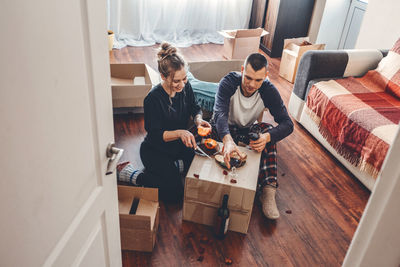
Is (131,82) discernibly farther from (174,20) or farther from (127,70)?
(174,20)

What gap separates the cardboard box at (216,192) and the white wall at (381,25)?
2.15 metres

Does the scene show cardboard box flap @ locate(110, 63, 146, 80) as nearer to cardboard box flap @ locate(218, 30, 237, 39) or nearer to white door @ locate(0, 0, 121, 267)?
cardboard box flap @ locate(218, 30, 237, 39)

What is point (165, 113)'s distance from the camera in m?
2.14

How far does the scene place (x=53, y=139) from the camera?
86 cm

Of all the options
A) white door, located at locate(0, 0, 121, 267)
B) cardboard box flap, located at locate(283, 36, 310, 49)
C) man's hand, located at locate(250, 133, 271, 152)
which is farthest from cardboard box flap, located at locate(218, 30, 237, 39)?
white door, located at locate(0, 0, 121, 267)

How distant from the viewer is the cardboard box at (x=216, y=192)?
1904 mm

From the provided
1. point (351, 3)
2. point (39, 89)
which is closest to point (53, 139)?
point (39, 89)

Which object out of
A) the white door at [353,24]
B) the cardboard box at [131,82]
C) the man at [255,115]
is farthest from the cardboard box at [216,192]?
the white door at [353,24]

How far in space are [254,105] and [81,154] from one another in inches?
59.8

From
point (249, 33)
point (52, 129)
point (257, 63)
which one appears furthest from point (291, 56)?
point (52, 129)

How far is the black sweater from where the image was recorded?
81.7 inches

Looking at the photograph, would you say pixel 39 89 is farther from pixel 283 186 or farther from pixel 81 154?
pixel 283 186

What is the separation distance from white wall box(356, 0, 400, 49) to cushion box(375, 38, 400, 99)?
45 centimetres

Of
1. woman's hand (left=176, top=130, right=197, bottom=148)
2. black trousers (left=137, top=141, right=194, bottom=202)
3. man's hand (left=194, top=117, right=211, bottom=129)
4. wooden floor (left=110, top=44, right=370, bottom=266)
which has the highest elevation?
man's hand (left=194, top=117, right=211, bottom=129)
